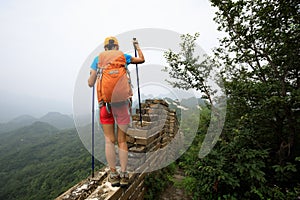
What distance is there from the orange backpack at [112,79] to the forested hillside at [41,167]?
1322 inches

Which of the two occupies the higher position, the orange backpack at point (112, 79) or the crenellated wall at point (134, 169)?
the orange backpack at point (112, 79)

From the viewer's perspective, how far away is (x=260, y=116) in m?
2.70

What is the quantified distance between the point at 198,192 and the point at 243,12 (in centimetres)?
387

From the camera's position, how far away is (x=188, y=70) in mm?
3961

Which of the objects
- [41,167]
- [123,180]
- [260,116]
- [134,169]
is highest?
[260,116]

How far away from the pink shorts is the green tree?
156 centimetres

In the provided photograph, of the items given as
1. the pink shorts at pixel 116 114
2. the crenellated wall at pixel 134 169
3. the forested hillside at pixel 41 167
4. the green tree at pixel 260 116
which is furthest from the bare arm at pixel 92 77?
the forested hillside at pixel 41 167

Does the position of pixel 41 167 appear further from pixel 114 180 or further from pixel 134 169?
pixel 114 180

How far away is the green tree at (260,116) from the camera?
7.63ft

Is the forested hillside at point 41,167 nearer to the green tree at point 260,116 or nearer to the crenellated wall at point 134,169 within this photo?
the crenellated wall at point 134,169

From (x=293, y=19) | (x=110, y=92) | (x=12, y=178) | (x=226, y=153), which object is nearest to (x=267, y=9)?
(x=293, y=19)

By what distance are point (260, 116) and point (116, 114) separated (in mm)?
Result: 2621

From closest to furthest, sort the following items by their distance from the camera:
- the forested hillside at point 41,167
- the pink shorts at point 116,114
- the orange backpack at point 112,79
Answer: the orange backpack at point 112,79
the pink shorts at point 116,114
the forested hillside at point 41,167

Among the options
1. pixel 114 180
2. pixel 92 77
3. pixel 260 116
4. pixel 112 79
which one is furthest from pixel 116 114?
pixel 260 116
